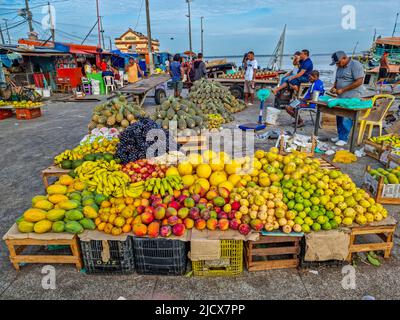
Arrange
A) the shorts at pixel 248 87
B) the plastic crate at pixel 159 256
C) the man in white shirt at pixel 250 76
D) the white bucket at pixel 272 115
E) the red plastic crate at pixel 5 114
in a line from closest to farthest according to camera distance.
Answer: the plastic crate at pixel 159 256, the white bucket at pixel 272 115, the red plastic crate at pixel 5 114, the man in white shirt at pixel 250 76, the shorts at pixel 248 87

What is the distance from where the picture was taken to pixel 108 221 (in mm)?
3229

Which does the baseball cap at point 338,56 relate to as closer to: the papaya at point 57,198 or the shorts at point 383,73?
the papaya at point 57,198

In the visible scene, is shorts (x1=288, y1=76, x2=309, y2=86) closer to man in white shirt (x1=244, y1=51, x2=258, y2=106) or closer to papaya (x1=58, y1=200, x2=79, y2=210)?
man in white shirt (x1=244, y1=51, x2=258, y2=106)

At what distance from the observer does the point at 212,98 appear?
425 inches

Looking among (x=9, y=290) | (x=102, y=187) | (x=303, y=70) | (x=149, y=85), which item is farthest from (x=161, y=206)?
(x=149, y=85)

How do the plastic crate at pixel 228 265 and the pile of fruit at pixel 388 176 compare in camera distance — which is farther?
the pile of fruit at pixel 388 176

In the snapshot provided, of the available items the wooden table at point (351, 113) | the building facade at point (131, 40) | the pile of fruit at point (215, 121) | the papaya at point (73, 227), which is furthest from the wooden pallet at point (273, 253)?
the building facade at point (131, 40)

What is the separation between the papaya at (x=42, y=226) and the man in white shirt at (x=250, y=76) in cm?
1089

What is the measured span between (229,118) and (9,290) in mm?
8505

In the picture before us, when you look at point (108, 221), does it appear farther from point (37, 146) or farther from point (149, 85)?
point (149, 85)

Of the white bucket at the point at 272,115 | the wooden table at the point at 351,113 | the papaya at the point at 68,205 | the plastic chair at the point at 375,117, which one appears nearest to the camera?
the papaya at the point at 68,205

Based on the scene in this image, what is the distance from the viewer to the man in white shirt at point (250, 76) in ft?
40.1

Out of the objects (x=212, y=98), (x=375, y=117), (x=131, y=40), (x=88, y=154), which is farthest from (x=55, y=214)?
(x=131, y=40)

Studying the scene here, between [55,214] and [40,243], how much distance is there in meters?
0.34
